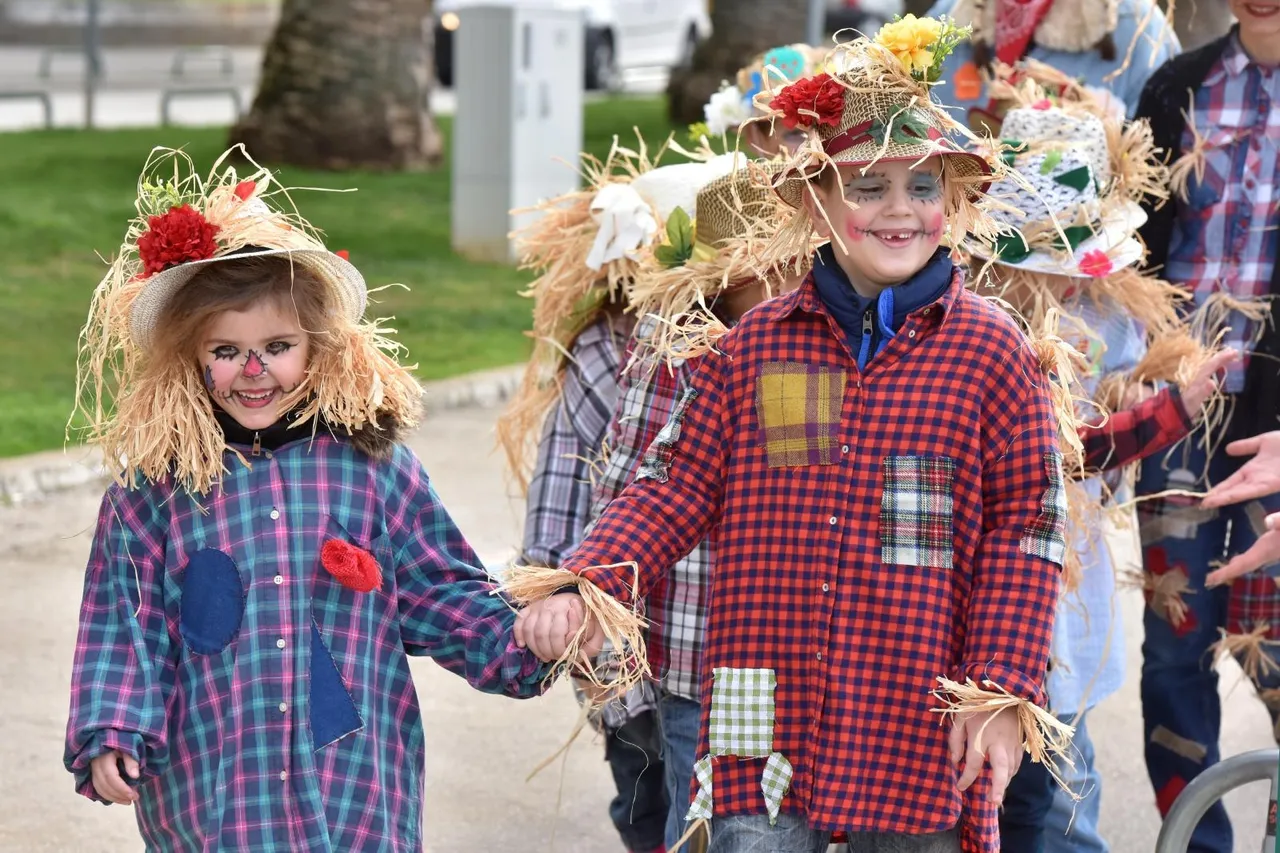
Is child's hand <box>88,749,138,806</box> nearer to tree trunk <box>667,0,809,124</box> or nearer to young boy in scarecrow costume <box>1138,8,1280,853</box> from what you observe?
young boy in scarecrow costume <box>1138,8,1280,853</box>

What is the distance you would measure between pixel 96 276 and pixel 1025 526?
958 cm

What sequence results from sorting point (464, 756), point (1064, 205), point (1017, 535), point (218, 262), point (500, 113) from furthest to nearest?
1. point (500, 113)
2. point (464, 756)
3. point (1064, 205)
4. point (218, 262)
5. point (1017, 535)

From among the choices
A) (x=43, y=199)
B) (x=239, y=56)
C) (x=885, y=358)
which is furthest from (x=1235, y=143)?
(x=239, y=56)

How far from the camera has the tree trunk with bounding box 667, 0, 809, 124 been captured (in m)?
17.7

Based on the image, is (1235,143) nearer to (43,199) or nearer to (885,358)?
(885,358)

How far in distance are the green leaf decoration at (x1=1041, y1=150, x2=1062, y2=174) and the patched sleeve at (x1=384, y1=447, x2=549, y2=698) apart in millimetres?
1671

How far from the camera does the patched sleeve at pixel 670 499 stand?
3207mm

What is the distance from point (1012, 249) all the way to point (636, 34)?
23.2m

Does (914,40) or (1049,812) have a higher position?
(914,40)

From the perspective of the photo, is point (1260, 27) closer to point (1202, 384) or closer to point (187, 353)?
point (1202, 384)

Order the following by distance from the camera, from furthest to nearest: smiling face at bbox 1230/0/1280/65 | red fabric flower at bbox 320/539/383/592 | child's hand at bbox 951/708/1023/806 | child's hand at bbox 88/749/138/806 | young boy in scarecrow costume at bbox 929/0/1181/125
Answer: young boy in scarecrow costume at bbox 929/0/1181/125, smiling face at bbox 1230/0/1280/65, red fabric flower at bbox 320/539/383/592, child's hand at bbox 88/749/138/806, child's hand at bbox 951/708/1023/806

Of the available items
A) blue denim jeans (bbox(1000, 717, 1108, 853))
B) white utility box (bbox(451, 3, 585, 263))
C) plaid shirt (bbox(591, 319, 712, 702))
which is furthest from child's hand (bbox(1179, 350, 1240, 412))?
white utility box (bbox(451, 3, 585, 263))

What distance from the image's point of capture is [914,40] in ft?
10.5

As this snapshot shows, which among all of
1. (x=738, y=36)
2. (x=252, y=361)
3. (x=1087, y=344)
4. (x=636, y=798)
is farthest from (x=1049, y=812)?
(x=738, y=36)
